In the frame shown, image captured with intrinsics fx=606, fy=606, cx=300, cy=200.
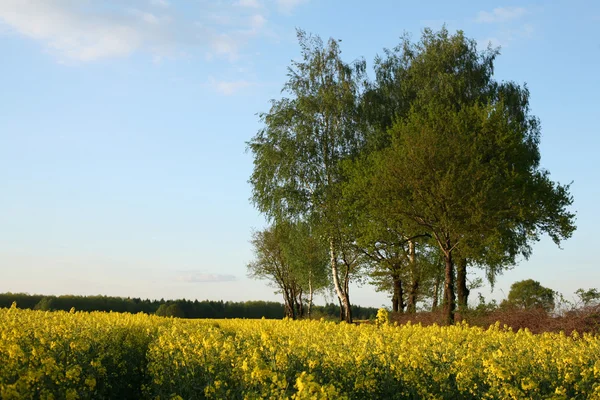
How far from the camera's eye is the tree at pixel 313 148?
1157 inches

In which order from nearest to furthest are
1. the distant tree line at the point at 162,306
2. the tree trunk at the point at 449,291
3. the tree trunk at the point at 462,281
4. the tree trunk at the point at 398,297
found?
the tree trunk at the point at 449,291
the tree trunk at the point at 462,281
the tree trunk at the point at 398,297
the distant tree line at the point at 162,306

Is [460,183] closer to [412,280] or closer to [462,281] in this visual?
[462,281]

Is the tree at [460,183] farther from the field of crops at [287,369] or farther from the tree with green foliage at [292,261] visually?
the field of crops at [287,369]

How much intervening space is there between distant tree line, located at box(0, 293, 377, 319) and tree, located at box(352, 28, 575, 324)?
18.2m

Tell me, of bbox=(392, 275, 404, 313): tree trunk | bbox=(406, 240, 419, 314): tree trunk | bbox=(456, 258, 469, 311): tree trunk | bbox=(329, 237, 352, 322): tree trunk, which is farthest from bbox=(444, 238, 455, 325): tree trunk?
bbox=(392, 275, 404, 313): tree trunk

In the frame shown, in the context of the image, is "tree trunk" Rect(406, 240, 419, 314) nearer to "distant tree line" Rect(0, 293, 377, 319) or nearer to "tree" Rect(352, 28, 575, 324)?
"tree" Rect(352, 28, 575, 324)

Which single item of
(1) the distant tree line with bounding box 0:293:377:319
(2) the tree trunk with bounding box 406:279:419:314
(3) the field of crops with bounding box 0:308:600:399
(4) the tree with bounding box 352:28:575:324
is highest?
(4) the tree with bounding box 352:28:575:324

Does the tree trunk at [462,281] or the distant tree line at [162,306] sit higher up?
the tree trunk at [462,281]

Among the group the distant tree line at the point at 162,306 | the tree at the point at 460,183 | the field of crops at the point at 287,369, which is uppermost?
the tree at the point at 460,183

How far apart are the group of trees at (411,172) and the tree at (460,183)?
58 mm

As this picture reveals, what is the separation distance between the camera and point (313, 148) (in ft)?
97.2

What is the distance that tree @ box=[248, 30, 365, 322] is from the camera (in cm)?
2939

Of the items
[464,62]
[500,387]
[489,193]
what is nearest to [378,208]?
[489,193]

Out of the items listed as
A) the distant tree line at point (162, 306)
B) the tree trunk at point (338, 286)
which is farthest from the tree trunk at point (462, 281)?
the distant tree line at point (162, 306)
